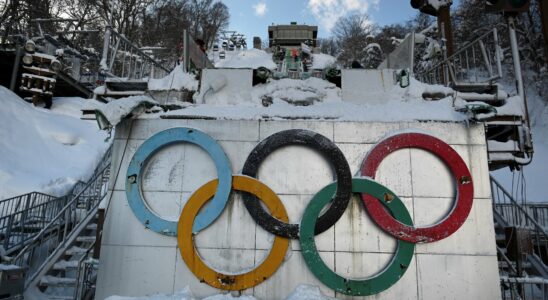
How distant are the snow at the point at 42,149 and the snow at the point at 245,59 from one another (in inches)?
388

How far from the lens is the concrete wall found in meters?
5.50

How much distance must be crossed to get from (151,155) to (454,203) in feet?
16.9

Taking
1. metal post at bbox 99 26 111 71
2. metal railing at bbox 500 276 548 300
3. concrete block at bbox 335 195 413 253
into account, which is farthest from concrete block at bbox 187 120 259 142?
metal railing at bbox 500 276 548 300

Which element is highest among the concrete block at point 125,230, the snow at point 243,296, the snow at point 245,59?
the snow at point 245,59

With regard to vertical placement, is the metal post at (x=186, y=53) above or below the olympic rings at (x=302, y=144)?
above

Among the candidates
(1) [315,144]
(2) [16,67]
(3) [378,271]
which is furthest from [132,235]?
(2) [16,67]

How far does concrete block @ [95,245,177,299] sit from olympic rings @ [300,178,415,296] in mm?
2190

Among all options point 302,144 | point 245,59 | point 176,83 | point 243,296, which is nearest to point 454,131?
point 302,144

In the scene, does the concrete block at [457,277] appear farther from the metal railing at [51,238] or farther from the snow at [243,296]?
the metal railing at [51,238]

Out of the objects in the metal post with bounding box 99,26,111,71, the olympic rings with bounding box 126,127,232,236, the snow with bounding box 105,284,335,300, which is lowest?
the snow with bounding box 105,284,335,300

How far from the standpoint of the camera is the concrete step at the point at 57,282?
733cm

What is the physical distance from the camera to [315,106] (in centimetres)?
636

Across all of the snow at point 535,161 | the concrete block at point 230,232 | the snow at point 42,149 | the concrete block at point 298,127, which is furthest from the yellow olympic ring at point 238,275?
the snow at point 535,161

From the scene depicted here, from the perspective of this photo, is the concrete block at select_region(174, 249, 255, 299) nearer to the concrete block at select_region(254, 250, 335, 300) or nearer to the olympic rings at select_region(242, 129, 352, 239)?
the concrete block at select_region(254, 250, 335, 300)
